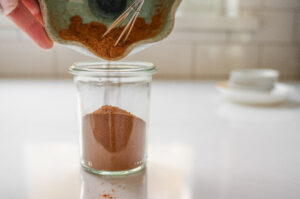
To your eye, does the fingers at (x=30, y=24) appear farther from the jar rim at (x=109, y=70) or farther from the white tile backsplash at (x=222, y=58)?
the white tile backsplash at (x=222, y=58)

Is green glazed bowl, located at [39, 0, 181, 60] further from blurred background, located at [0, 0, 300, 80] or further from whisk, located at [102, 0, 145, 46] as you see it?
blurred background, located at [0, 0, 300, 80]

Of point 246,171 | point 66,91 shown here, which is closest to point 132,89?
point 246,171

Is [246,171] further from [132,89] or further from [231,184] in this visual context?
[132,89]

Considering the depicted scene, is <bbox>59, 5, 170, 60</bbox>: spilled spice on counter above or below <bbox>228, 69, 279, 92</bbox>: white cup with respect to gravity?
above

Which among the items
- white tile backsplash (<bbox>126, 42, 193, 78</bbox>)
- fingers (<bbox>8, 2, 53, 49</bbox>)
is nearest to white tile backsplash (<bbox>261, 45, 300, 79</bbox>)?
white tile backsplash (<bbox>126, 42, 193, 78</bbox>)

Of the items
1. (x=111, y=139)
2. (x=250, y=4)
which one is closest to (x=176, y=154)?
(x=111, y=139)

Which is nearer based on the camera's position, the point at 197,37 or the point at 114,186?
the point at 114,186

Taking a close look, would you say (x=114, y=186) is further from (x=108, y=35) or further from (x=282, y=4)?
(x=282, y=4)
